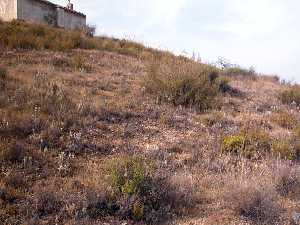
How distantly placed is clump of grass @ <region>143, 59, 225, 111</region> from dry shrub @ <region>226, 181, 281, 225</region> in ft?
15.8

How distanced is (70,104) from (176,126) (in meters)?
2.06

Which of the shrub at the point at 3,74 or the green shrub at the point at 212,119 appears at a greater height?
the shrub at the point at 3,74

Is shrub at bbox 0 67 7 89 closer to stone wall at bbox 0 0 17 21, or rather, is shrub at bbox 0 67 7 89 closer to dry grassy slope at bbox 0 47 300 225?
dry grassy slope at bbox 0 47 300 225

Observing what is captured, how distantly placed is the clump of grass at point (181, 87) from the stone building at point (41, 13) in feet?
35.2

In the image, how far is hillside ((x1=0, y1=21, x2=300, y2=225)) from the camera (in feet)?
18.4

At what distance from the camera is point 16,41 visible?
14.2 m

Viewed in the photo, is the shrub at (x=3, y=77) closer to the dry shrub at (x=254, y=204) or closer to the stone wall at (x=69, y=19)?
the dry shrub at (x=254, y=204)

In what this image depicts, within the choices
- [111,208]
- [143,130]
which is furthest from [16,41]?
[111,208]

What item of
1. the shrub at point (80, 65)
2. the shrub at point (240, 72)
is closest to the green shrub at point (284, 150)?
the shrub at point (80, 65)

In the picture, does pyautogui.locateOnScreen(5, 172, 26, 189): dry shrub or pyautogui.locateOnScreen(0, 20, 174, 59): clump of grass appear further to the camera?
pyautogui.locateOnScreen(0, 20, 174, 59): clump of grass

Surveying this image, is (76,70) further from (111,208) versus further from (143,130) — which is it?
(111,208)

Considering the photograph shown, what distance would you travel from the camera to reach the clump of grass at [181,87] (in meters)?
10.7

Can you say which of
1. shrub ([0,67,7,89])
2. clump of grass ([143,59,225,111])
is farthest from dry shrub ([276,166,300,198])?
Result: shrub ([0,67,7,89])

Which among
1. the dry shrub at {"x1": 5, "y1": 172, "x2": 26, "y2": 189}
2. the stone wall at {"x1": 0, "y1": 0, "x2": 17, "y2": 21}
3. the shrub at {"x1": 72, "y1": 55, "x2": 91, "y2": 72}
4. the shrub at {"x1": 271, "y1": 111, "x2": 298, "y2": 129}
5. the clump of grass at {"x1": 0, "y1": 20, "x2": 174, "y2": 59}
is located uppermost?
the stone wall at {"x1": 0, "y1": 0, "x2": 17, "y2": 21}
